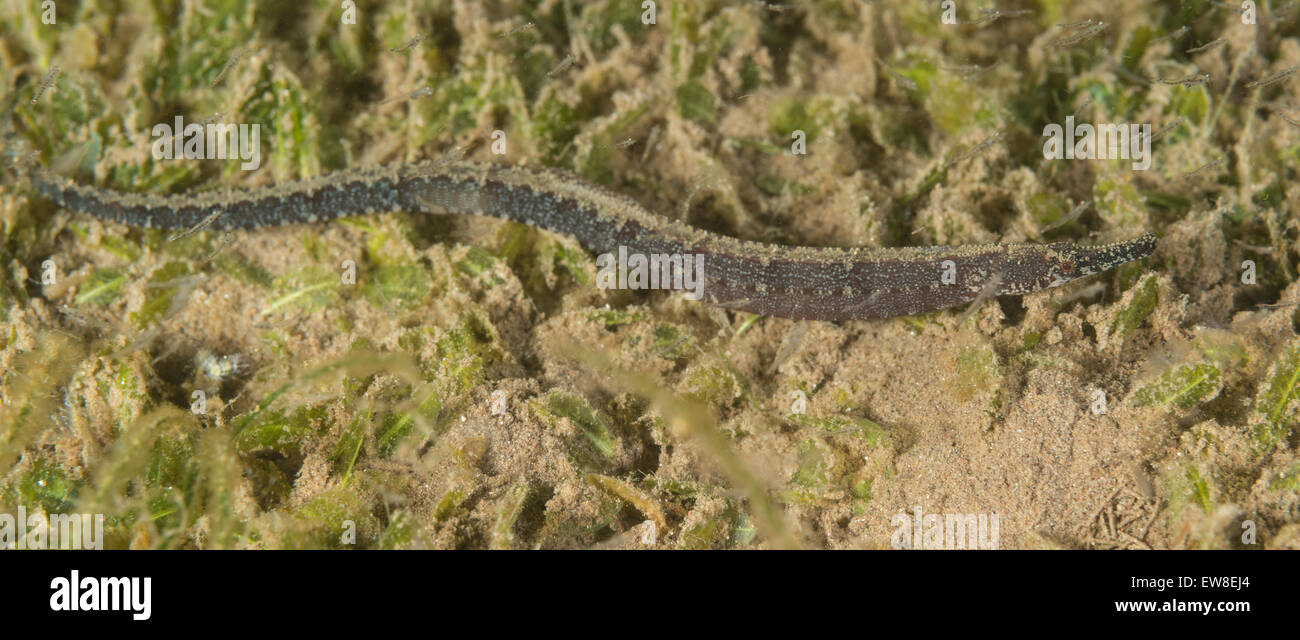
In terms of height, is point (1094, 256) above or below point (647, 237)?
below

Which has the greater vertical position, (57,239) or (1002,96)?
(1002,96)

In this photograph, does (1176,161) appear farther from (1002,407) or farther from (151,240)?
(151,240)

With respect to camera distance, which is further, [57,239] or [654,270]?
[57,239]

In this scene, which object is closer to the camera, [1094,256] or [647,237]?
[1094,256]

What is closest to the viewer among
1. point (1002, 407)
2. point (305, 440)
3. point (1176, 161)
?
point (1002, 407)

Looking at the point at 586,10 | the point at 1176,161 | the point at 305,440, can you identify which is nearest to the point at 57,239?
the point at 305,440
